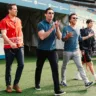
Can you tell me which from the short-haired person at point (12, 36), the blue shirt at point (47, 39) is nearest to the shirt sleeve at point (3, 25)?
the short-haired person at point (12, 36)

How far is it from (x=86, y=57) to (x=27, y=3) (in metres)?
5.98

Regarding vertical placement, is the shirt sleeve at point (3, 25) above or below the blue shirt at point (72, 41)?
above

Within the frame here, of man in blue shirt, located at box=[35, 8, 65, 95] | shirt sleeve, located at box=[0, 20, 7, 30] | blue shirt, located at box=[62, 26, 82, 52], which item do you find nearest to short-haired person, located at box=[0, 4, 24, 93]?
shirt sleeve, located at box=[0, 20, 7, 30]

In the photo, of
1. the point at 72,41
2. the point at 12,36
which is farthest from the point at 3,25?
the point at 72,41

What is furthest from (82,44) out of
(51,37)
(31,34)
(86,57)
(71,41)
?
(31,34)

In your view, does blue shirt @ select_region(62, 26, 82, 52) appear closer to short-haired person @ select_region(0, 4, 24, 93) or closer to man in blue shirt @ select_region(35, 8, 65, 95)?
man in blue shirt @ select_region(35, 8, 65, 95)

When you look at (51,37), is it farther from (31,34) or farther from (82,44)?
(31,34)

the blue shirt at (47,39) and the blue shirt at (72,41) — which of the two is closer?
the blue shirt at (47,39)

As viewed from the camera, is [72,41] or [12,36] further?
[72,41]

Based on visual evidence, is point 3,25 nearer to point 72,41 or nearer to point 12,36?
point 12,36

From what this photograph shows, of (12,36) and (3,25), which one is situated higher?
(3,25)

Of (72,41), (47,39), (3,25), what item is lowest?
(72,41)

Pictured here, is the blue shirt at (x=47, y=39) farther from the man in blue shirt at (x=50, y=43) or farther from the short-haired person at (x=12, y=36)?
the short-haired person at (x=12, y=36)

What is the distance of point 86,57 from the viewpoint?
24.7 feet
